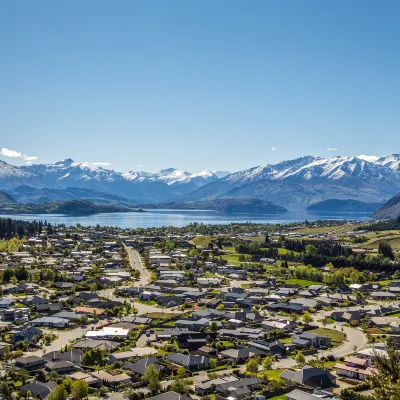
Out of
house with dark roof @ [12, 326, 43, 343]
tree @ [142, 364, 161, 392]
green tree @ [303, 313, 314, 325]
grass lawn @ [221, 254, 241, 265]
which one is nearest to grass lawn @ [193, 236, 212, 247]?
grass lawn @ [221, 254, 241, 265]

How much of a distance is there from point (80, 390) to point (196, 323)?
49.6 feet

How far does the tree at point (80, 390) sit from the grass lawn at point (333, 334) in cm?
1746

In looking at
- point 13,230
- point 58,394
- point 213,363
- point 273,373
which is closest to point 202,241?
point 13,230

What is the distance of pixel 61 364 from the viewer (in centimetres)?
2767

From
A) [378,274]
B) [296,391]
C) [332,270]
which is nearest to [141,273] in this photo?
[332,270]

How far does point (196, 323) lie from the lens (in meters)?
37.5

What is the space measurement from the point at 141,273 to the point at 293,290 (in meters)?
19.9

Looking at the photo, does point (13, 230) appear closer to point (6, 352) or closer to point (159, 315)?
point (159, 315)

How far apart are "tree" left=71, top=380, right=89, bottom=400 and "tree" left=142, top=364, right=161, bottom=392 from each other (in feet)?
10.2

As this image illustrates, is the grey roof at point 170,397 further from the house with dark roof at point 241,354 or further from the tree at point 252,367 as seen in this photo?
the house with dark roof at point 241,354

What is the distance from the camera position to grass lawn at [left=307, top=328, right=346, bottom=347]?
34.5 m

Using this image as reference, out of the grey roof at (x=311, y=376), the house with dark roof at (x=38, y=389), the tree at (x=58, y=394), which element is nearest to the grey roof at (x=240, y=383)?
the grey roof at (x=311, y=376)

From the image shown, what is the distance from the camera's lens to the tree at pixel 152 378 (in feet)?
80.9

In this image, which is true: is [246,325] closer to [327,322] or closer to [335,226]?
[327,322]
